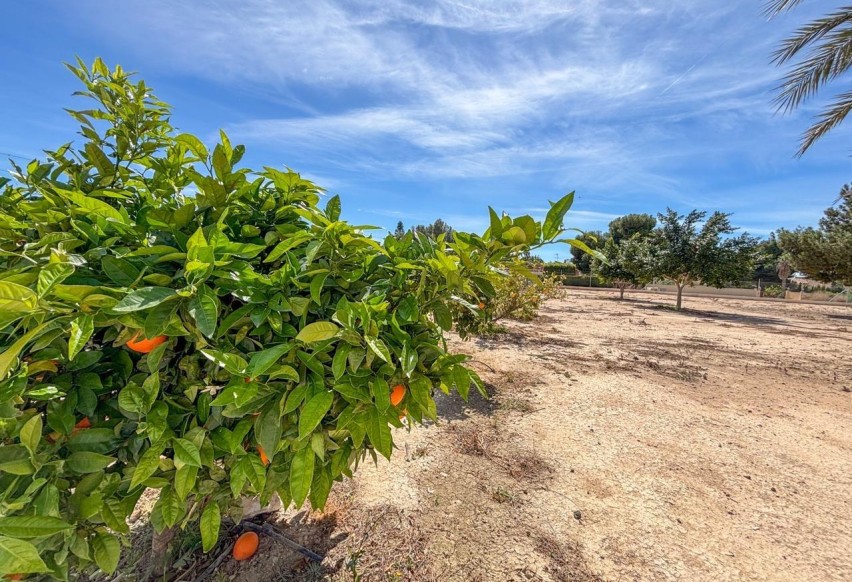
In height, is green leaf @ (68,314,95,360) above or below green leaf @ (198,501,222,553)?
above

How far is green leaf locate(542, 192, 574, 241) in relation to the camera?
3.00 feet

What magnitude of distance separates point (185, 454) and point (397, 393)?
1.72 ft

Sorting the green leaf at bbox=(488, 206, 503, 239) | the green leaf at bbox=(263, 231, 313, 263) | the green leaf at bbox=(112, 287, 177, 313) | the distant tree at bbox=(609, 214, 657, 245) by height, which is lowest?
the green leaf at bbox=(112, 287, 177, 313)

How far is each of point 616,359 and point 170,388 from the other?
23.5 ft

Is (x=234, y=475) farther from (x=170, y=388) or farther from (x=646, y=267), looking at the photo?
(x=646, y=267)

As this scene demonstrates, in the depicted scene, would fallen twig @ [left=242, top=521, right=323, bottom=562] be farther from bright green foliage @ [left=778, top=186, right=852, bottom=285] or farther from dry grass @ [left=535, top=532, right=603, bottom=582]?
bright green foliage @ [left=778, top=186, right=852, bottom=285]

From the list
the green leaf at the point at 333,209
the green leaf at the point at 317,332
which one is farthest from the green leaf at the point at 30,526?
the green leaf at the point at 333,209

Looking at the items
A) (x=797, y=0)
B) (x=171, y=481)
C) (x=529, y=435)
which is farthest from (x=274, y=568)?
(x=797, y=0)

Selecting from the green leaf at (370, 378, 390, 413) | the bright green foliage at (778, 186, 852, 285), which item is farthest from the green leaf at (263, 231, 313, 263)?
the bright green foliage at (778, 186, 852, 285)

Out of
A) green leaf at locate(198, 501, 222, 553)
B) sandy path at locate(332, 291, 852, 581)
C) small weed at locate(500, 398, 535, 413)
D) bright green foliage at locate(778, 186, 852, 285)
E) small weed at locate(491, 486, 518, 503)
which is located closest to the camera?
green leaf at locate(198, 501, 222, 553)

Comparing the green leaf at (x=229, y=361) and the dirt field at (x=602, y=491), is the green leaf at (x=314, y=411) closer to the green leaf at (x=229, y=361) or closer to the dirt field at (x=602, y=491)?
the green leaf at (x=229, y=361)

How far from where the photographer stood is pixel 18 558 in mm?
616

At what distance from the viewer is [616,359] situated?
6.77 metres

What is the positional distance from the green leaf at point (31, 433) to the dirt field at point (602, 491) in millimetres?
1427
